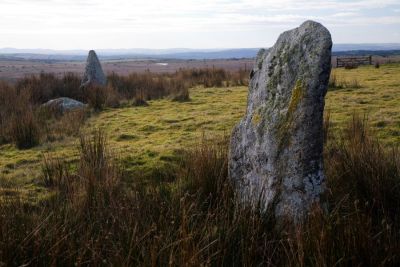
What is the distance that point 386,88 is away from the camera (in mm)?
15672

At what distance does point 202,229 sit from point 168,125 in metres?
8.12

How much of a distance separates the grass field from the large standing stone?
168cm

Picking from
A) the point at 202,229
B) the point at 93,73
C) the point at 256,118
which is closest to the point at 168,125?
the point at 256,118

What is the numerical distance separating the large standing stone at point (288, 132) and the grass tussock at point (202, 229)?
0.20 metres

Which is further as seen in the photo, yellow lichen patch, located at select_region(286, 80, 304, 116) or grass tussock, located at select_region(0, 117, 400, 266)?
yellow lichen patch, located at select_region(286, 80, 304, 116)

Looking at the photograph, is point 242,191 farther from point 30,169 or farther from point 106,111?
point 106,111

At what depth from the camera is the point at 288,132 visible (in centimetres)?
422

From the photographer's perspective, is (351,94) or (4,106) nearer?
(4,106)

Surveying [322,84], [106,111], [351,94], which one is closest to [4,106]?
[106,111]

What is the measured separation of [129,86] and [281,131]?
1588 centimetres

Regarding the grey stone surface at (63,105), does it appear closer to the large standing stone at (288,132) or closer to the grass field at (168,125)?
the grass field at (168,125)

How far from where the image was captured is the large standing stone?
161 inches

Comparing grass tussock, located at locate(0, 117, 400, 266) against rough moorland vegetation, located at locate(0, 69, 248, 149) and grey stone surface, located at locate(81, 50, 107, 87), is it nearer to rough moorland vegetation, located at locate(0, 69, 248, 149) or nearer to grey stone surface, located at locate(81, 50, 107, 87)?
rough moorland vegetation, located at locate(0, 69, 248, 149)

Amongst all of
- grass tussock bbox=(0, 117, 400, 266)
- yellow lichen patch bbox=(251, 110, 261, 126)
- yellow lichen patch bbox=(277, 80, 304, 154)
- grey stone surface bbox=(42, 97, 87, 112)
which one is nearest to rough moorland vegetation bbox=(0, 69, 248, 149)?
grey stone surface bbox=(42, 97, 87, 112)
